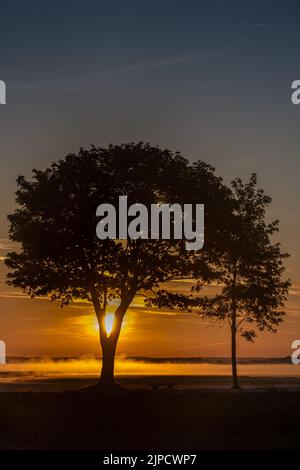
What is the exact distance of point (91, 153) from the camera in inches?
2837

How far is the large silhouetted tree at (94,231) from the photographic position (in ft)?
229

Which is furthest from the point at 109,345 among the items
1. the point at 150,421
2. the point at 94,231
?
the point at 150,421

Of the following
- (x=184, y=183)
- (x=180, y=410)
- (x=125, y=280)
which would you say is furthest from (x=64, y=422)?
(x=184, y=183)

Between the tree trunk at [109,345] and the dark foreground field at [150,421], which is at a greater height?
the tree trunk at [109,345]

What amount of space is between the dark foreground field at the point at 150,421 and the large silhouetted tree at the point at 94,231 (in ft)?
48.9

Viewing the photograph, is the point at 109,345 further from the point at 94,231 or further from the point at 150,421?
the point at 150,421

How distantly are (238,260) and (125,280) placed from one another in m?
11.1

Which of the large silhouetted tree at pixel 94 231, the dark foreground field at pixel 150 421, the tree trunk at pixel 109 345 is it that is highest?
the large silhouetted tree at pixel 94 231

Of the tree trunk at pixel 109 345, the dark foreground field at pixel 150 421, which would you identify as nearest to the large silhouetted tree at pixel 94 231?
the tree trunk at pixel 109 345

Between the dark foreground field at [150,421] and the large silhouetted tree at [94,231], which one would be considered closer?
the dark foreground field at [150,421]

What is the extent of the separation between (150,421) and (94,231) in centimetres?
2140

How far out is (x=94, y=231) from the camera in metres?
69.2

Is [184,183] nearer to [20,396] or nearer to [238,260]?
[238,260]

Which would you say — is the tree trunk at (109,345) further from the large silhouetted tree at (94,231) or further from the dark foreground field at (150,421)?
the dark foreground field at (150,421)
